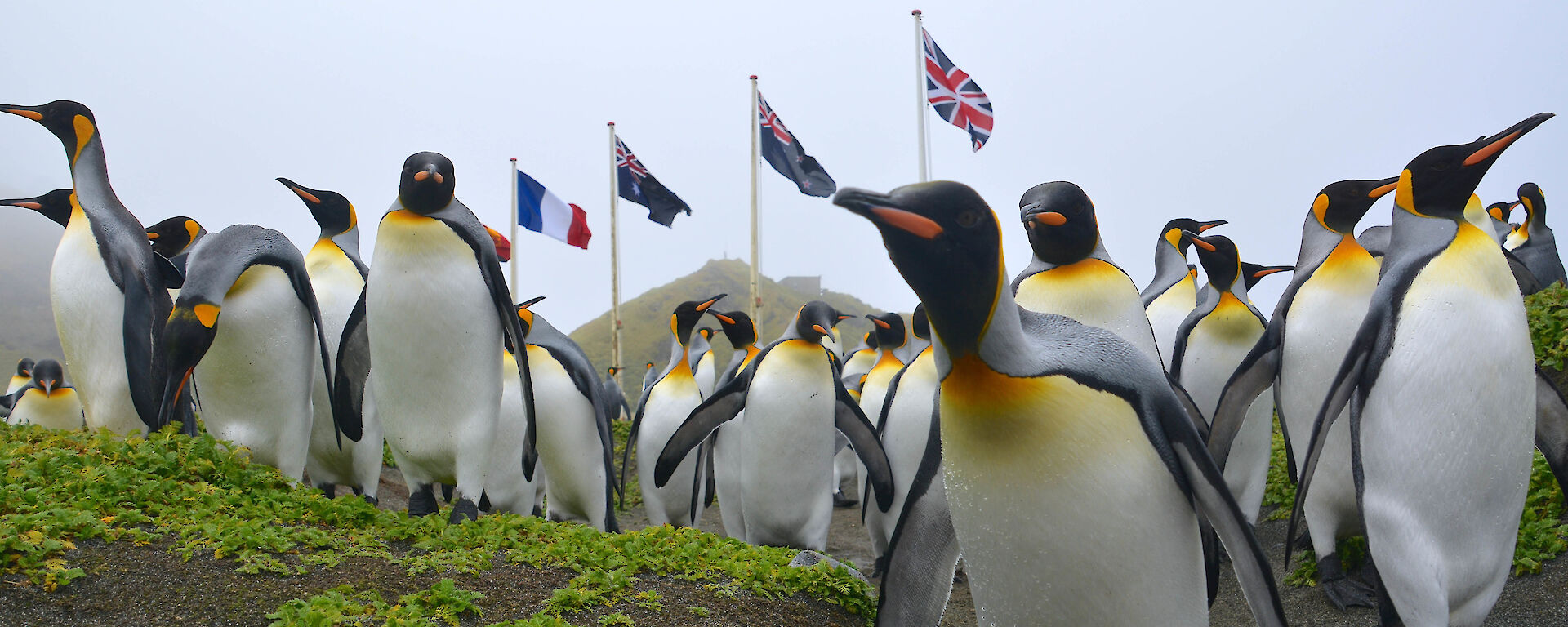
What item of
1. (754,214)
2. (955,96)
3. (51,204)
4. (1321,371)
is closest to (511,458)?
(51,204)

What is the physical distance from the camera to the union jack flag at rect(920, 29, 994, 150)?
504 inches

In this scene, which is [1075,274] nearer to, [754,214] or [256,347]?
[256,347]

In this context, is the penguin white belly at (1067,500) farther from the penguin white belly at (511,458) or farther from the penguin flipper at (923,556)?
the penguin white belly at (511,458)

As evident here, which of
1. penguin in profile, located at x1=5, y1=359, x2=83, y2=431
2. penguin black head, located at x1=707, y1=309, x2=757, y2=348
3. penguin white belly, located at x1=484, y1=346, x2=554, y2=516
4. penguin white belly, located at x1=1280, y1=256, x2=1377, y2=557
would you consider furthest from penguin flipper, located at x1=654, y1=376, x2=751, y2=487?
penguin in profile, located at x1=5, y1=359, x2=83, y2=431

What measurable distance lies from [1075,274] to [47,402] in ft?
30.0

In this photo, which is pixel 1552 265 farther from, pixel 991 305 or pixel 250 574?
pixel 250 574

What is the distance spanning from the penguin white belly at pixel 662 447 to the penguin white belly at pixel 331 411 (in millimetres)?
1871

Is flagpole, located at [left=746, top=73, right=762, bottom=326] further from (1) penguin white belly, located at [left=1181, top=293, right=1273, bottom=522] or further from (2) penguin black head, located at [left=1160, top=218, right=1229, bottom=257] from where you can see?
(1) penguin white belly, located at [left=1181, top=293, right=1273, bottom=522]

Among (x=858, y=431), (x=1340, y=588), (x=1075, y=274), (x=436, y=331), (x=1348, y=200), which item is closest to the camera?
(x=1075, y=274)

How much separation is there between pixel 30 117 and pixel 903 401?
516 centimetres

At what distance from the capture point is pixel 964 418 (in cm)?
189

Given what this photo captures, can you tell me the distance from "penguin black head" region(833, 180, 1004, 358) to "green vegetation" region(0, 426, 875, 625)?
164cm

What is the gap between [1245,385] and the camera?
12.7ft

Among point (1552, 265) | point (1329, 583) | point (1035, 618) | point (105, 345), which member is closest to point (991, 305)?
point (1035, 618)
